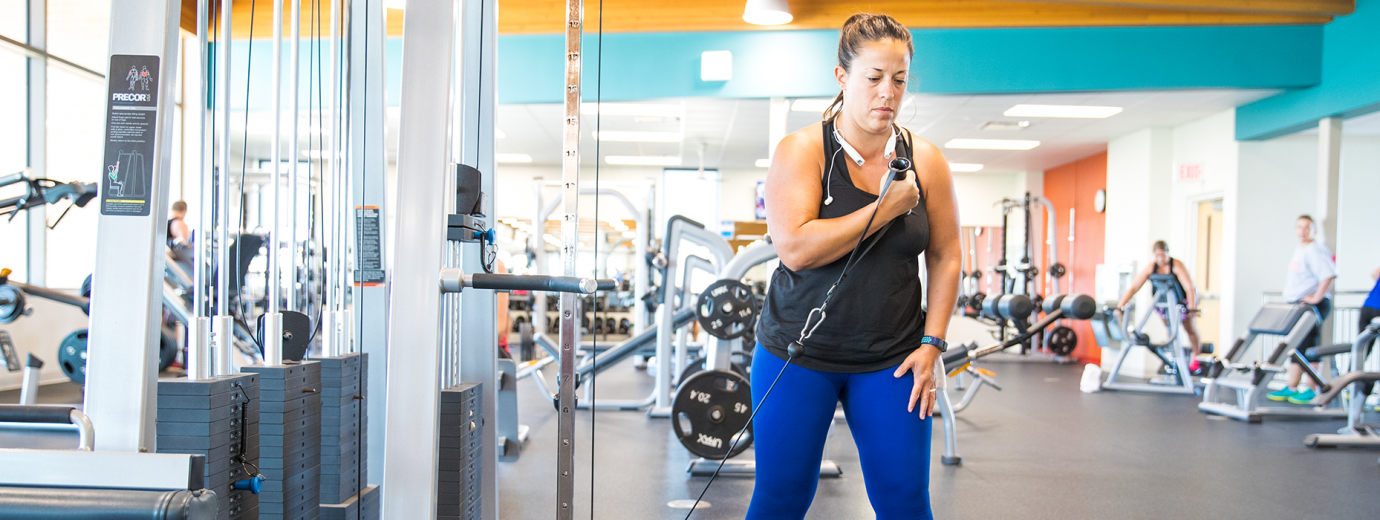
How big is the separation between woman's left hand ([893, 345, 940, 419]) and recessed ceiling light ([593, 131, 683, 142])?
7.39 meters

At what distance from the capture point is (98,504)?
0.99 m

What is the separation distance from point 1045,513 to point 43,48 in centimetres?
658

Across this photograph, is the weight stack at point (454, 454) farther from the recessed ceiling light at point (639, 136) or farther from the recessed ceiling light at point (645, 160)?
the recessed ceiling light at point (645, 160)

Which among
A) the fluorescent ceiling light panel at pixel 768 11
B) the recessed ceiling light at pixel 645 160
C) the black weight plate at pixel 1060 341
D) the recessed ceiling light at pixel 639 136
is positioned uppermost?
the fluorescent ceiling light panel at pixel 768 11

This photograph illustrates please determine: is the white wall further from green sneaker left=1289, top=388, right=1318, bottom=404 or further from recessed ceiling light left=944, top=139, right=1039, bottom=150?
recessed ceiling light left=944, top=139, right=1039, bottom=150

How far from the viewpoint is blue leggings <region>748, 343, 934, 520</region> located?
125 cm

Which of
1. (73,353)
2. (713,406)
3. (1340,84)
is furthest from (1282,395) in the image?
(73,353)

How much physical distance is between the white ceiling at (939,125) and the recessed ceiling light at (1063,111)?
0.12 meters

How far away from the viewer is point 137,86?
3.72 ft

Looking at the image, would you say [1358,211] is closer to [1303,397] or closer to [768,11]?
[1303,397]

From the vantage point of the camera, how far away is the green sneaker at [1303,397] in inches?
225

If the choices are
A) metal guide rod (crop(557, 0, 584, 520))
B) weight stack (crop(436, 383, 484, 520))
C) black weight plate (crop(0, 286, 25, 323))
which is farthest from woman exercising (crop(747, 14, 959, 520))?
black weight plate (crop(0, 286, 25, 323))

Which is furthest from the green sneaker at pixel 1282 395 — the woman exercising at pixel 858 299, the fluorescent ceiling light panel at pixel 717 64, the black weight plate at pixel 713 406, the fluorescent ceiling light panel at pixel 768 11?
the woman exercising at pixel 858 299

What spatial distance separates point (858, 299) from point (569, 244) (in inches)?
19.0
